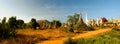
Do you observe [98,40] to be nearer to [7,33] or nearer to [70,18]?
[7,33]

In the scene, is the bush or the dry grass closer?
A: the dry grass

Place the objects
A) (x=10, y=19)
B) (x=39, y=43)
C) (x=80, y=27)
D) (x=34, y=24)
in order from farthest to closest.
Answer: (x=34, y=24), (x=80, y=27), (x=10, y=19), (x=39, y=43)

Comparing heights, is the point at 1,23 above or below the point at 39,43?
above

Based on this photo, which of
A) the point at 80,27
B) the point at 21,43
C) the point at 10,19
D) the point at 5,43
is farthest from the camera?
the point at 80,27

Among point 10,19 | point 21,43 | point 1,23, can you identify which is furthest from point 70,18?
point 21,43

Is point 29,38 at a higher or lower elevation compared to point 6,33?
lower

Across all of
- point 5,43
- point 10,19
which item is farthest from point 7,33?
point 10,19

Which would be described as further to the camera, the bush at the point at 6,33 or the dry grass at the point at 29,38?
the bush at the point at 6,33

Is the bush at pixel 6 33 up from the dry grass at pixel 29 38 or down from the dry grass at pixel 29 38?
up

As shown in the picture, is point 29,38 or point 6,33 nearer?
point 29,38

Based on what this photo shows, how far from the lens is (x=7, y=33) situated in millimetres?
18125

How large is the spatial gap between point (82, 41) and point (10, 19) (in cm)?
2284

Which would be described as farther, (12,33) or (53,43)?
(12,33)

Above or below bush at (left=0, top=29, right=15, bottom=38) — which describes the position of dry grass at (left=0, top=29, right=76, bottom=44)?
below
